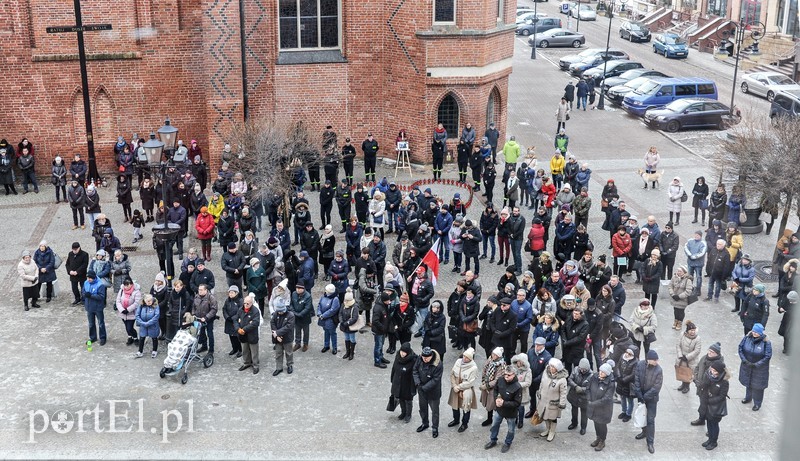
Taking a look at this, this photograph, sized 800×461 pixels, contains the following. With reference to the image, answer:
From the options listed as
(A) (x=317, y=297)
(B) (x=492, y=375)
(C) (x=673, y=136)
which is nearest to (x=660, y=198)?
(C) (x=673, y=136)

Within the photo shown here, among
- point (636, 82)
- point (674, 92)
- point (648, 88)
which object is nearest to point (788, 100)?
point (674, 92)

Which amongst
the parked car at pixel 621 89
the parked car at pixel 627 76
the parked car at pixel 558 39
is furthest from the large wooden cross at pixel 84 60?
the parked car at pixel 558 39

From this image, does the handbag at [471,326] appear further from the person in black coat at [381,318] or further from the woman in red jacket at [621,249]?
the woman in red jacket at [621,249]

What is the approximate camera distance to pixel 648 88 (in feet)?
127

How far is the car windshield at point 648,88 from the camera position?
38.2 meters

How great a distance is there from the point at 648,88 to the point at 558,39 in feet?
60.0

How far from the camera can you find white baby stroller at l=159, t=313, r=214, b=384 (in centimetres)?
1534

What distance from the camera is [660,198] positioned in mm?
26578

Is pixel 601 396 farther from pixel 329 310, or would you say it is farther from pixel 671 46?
pixel 671 46

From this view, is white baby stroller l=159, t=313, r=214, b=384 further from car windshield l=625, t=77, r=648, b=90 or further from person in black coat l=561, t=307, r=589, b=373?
car windshield l=625, t=77, r=648, b=90

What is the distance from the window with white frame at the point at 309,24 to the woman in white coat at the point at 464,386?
18.1m

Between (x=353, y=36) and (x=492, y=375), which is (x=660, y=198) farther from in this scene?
(x=492, y=375)

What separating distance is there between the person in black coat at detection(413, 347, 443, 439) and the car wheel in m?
25.0

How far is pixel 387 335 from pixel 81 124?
16.2 meters
